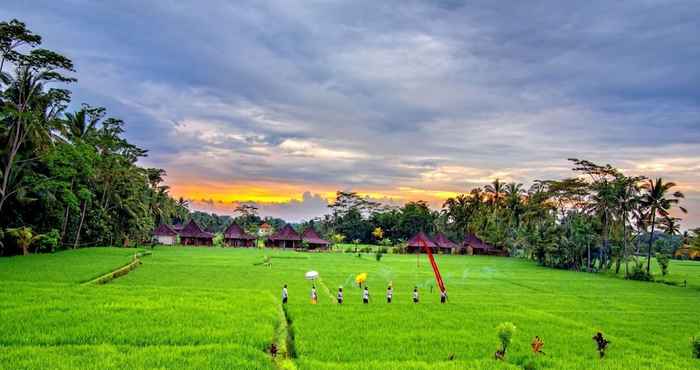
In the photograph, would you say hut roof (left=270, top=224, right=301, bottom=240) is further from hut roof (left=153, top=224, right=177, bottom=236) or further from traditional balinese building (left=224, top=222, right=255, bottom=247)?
hut roof (left=153, top=224, right=177, bottom=236)

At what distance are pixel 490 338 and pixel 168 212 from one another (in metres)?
58.0

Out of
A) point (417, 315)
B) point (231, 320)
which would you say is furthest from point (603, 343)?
point (231, 320)

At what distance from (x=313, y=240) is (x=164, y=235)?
1859 cm

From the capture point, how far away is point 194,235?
186ft

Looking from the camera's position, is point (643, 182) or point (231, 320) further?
point (643, 182)

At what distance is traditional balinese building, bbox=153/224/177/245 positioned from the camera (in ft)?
189

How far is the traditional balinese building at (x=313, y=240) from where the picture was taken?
183 feet

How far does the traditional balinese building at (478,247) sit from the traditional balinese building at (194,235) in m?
30.9

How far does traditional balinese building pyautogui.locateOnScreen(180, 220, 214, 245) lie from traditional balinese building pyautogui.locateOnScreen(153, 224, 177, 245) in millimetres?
1755

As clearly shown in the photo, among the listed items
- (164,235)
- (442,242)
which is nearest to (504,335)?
(442,242)

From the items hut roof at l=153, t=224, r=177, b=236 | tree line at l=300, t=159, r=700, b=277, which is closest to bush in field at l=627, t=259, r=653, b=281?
tree line at l=300, t=159, r=700, b=277

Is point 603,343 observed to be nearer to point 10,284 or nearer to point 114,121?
point 10,284

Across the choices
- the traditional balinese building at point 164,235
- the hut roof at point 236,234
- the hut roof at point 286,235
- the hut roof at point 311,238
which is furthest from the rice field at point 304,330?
the traditional balinese building at point 164,235

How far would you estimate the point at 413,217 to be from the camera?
228 ft
